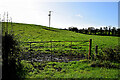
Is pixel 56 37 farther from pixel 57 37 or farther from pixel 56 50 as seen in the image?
pixel 56 50

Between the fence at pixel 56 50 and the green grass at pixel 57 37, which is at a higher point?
the green grass at pixel 57 37

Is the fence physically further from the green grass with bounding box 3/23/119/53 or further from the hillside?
the hillside

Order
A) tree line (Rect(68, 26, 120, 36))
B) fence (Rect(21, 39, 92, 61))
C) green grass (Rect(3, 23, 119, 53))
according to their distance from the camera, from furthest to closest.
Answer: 1. tree line (Rect(68, 26, 120, 36))
2. green grass (Rect(3, 23, 119, 53))
3. fence (Rect(21, 39, 92, 61))

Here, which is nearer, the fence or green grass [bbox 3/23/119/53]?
the fence

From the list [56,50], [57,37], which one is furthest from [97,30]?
[56,50]

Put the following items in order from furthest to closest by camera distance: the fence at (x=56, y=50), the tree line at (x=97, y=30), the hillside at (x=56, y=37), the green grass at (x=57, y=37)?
the tree line at (x=97, y=30) → the hillside at (x=56, y=37) → the green grass at (x=57, y=37) → the fence at (x=56, y=50)

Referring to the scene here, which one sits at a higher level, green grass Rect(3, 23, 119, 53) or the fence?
green grass Rect(3, 23, 119, 53)

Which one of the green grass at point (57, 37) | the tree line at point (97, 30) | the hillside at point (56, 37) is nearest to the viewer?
the green grass at point (57, 37)

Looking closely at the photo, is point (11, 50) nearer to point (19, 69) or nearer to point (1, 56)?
point (1, 56)

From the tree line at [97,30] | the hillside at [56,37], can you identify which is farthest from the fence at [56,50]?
the tree line at [97,30]

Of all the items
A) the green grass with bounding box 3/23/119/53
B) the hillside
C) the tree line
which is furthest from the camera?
the tree line

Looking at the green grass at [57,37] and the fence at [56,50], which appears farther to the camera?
the green grass at [57,37]

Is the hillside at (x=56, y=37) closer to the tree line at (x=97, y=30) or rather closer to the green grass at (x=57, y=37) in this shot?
the green grass at (x=57, y=37)

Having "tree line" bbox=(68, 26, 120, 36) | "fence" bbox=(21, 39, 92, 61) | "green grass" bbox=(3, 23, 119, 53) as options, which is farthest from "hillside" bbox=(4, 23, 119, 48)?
"tree line" bbox=(68, 26, 120, 36)
